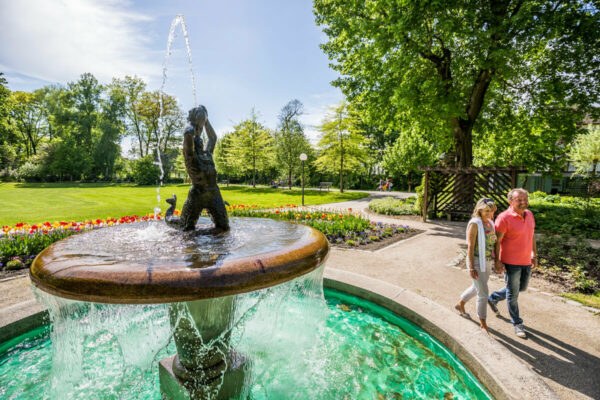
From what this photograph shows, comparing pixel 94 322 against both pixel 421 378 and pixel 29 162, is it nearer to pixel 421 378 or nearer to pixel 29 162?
pixel 421 378

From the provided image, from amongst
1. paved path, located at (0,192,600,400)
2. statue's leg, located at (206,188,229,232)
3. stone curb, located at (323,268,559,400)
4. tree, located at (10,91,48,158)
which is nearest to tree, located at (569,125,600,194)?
paved path, located at (0,192,600,400)

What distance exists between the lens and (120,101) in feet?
161

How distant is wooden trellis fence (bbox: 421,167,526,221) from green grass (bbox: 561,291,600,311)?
25.1 feet

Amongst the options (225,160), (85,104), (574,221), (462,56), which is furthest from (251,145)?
(85,104)

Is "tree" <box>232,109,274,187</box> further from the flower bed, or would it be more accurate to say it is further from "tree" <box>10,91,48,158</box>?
"tree" <box>10,91,48,158</box>

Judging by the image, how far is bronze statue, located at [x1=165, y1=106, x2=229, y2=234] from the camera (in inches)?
121

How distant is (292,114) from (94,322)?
176 feet

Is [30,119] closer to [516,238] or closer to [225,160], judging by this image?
[225,160]

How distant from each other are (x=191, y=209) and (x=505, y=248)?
13.5 feet

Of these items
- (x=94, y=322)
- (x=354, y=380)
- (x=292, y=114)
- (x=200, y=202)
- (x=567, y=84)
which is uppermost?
(x=292, y=114)

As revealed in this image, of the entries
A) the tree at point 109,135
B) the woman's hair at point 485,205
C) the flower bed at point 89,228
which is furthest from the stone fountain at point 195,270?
the tree at point 109,135

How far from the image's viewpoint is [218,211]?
3.42 meters

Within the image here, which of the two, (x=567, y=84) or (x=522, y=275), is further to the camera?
(x=567, y=84)

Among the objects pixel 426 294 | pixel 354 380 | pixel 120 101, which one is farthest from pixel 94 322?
pixel 120 101
